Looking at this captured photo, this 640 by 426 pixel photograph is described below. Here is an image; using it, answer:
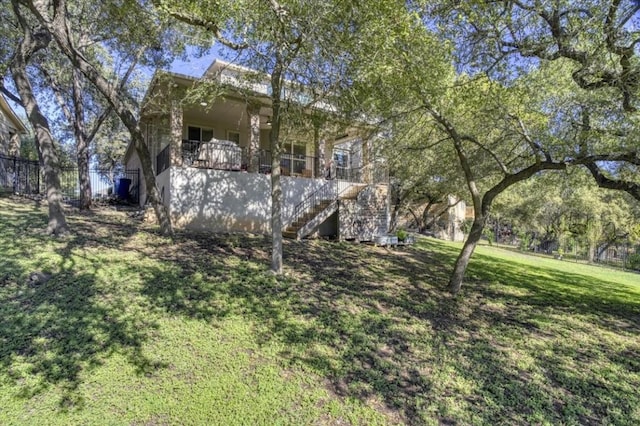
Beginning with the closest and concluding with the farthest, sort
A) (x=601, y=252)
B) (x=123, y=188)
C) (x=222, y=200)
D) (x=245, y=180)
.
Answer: (x=222, y=200) < (x=245, y=180) < (x=123, y=188) < (x=601, y=252)

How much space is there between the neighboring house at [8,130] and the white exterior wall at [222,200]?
9.79 metres

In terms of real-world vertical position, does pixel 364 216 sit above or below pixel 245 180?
below

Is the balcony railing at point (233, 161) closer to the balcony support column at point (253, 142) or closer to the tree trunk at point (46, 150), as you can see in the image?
the balcony support column at point (253, 142)

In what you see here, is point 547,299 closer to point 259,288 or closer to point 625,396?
point 625,396

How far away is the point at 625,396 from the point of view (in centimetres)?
397

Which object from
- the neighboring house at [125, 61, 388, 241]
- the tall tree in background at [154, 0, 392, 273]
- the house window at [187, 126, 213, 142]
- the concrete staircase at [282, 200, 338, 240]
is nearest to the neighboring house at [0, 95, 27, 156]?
the neighboring house at [125, 61, 388, 241]

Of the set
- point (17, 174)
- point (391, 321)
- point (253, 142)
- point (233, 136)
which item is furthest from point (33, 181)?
point (391, 321)

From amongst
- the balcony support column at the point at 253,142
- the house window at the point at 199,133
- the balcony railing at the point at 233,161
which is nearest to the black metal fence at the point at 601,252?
the balcony railing at the point at 233,161

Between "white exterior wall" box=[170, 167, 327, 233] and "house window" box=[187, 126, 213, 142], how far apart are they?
4.45 meters

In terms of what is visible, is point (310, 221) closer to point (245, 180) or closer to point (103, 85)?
point (245, 180)

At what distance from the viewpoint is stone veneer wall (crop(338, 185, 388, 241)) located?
11805mm

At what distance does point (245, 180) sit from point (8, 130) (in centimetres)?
1313

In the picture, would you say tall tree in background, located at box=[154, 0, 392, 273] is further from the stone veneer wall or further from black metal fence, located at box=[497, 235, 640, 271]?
black metal fence, located at box=[497, 235, 640, 271]

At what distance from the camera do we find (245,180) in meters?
11.2
